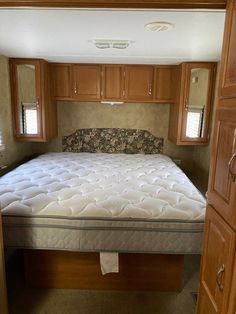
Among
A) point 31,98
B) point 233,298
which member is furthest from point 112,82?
point 233,298

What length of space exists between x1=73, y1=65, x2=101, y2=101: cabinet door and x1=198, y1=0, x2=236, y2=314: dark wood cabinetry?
8.78 feet

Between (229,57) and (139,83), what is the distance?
262 cm

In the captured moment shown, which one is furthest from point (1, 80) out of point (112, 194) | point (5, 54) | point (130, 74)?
point (112, 194)

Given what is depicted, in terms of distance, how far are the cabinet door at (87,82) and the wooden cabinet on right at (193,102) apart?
1145 millimetres

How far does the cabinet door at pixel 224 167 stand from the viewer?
0.92 m

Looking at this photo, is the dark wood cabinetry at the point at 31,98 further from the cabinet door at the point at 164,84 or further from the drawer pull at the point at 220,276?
the drawer pull at the point at 220,276

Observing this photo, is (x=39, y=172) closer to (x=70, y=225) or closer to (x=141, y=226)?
(x=70, y=225)

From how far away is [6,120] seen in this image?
321 centimetres

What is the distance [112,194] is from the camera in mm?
2096

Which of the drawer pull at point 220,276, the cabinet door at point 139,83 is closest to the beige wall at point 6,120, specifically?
the cabinet door at point 139,83

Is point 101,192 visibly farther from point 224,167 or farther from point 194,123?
point 194,123

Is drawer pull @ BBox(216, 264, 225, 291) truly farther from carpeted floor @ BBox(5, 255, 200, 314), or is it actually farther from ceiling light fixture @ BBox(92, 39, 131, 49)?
ceiling light fixture @ BBox(92, 39, 131, 49)

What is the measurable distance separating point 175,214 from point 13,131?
263 centimetres

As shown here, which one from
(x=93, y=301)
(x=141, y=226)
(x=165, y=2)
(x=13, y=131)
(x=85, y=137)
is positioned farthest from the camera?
(x=85, y=137)
